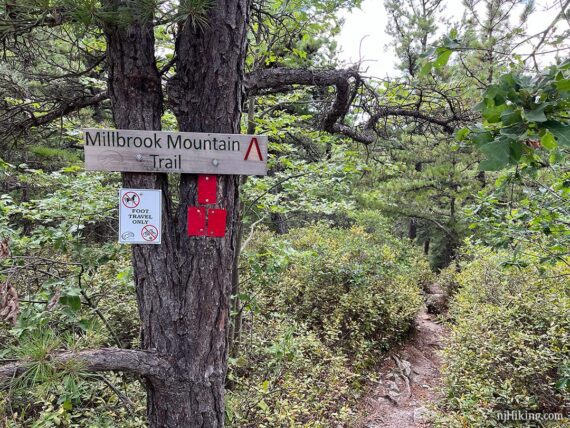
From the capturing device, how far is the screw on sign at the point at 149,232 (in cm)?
157

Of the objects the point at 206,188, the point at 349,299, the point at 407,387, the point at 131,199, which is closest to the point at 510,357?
the point at 407,387

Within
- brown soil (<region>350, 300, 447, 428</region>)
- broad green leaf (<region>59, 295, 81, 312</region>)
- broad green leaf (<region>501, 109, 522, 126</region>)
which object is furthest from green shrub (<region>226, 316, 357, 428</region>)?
broad green leaf (<region>501, 109, 522, 126</region>)

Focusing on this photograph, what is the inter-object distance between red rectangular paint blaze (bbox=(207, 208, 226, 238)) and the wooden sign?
7.8 inches

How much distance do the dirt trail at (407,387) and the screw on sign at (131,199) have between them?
3616 millimetres

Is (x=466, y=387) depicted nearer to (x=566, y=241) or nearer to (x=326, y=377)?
(x=326, y=377)

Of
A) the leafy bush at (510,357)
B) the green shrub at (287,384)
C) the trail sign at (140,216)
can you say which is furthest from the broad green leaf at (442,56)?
the green shrub at (287,384)

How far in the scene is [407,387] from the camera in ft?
15.7

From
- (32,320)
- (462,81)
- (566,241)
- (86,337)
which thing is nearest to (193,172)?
(86,337)

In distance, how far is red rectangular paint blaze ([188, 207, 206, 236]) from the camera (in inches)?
64.4

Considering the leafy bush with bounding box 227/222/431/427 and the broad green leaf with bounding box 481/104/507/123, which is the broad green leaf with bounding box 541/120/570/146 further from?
the leafy bush with bounding box 227/222/431/427

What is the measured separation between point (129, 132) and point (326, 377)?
12.0ft

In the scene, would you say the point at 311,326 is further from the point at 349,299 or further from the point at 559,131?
the point at 559,131

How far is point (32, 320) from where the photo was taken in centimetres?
165

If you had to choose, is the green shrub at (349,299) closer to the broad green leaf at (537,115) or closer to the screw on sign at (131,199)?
the screw on sign at (131,199)
